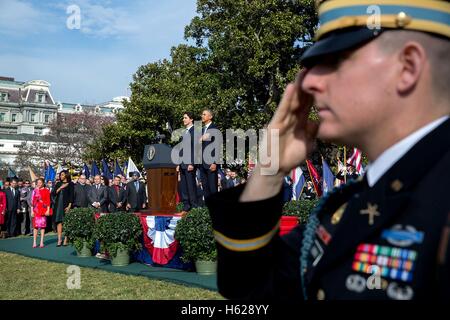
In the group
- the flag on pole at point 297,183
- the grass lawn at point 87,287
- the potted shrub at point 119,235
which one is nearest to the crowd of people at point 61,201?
the grass lawn at point 87,287

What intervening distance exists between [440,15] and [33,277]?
30.8ft

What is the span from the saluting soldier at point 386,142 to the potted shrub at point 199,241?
7386mm

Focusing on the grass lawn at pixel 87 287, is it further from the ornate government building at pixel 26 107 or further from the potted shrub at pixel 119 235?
the ornate government building at pixel 26 107

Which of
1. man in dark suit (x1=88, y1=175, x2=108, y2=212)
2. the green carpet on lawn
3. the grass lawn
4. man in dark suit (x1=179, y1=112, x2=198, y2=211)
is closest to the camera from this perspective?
the grass lawn

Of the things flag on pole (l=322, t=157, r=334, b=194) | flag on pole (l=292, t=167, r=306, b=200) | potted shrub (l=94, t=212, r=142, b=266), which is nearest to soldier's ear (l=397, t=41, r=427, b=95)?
potted shrub (l=94, t=212, r=142, b=266)

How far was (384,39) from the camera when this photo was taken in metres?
1.29

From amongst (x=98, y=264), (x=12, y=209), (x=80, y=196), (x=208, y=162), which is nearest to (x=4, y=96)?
(x=12, y=209)

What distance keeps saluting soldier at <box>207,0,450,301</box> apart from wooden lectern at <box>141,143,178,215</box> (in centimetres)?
1072

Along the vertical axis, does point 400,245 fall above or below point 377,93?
below

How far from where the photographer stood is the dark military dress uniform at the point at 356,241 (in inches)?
45.2

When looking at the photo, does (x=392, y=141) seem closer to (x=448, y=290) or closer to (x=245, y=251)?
(x=448, y=290)

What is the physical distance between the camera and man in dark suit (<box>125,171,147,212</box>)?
54.7ft

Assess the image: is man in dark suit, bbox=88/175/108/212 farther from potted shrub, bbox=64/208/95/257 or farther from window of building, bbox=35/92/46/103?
window of building, bbox=35/92/46/103
